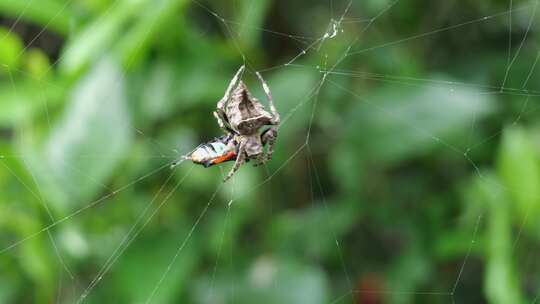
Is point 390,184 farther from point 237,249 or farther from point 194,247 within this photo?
point 194,247

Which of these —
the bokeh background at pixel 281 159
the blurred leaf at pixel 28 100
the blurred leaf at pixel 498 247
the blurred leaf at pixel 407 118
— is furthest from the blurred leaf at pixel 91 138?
the blurred leaf at pixel 498 247

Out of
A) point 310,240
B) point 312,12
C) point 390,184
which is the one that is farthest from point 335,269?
point 312,12

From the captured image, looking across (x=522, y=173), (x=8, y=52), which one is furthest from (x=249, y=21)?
(x=522, y=173)

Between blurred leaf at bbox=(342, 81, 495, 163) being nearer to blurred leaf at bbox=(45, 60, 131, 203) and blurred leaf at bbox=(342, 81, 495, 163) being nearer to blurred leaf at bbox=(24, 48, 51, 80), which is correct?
blurred leaf at bbox=(45, 60, 131, 203)

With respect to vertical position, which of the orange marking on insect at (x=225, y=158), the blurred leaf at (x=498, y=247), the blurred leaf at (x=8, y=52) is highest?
the blurred leaf at (x=8, y=52)

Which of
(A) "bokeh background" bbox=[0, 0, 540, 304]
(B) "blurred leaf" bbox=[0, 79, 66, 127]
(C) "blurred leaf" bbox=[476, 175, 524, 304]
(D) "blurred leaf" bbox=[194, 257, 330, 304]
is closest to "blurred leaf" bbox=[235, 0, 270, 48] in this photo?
(A) "bokeh background" bbox=[0, 0, 540, 304]

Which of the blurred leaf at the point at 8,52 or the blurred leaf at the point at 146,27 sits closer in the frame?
the blurred leaf at the point at 146,27

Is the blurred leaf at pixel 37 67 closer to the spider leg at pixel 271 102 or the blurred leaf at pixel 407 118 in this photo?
the spider leg at pixel 271 102
